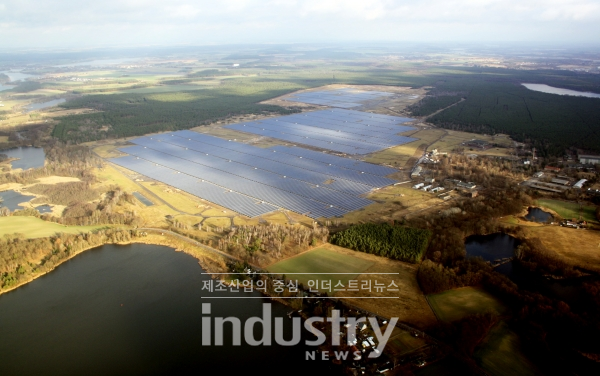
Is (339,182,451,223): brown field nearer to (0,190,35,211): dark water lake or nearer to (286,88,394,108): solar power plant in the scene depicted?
(0,190,35,211): dark water lake

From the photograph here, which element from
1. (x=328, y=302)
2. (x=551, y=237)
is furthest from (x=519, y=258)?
(x=328, y=302)

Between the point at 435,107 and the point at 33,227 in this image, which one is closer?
the point at 33,227

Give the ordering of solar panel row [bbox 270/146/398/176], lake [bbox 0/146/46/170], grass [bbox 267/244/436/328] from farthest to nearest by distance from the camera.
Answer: lake [bbox 0/146/46/170] → solar panel row [bbox 270/146/398/176] → grass [bbox 267/244/436/328]

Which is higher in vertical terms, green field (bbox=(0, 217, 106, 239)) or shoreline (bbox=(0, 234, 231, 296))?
green field (bbox=(0, 217, 106, 239))

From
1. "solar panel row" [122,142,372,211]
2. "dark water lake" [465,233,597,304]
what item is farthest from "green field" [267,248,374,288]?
"dark water lake" [465,233,597,304]

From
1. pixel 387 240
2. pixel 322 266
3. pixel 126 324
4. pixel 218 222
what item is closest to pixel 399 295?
pixel 322 266

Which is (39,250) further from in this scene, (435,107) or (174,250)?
(435,107)
